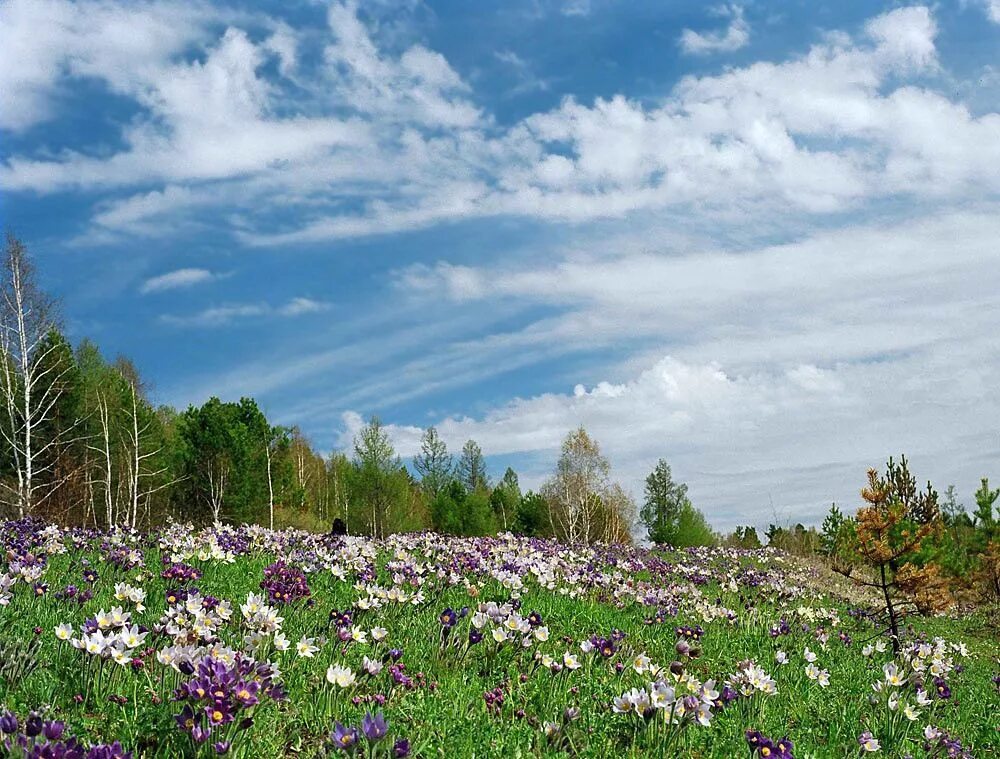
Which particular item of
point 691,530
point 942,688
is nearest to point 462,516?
point 691,530

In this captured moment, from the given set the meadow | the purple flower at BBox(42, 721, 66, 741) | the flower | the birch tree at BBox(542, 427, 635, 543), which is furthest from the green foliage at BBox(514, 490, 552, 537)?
the purple flower at BBox(42, 721, 66, 741)

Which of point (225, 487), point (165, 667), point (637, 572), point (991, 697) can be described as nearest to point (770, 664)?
point (991, 697)

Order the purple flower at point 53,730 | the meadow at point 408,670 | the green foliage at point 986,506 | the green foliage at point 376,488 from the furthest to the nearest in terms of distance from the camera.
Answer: the green foliage at point 376,488 → the green foliage at point 986,506 → the meadow at point 408,670 → the purple flower at point 53,730

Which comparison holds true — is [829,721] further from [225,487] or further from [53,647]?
[225,487]

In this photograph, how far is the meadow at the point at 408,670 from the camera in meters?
4.54

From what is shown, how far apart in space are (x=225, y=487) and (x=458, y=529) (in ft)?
46.3

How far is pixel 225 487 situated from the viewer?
4431 cm

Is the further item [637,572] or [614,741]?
[637,572]

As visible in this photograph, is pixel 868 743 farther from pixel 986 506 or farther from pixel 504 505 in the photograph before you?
pixel 504 505

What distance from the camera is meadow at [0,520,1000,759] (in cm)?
454

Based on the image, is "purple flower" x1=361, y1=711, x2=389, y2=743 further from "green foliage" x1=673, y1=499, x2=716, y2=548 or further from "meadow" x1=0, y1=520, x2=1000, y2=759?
"green foliage" x1=673, y1=499, x2=716, y2=548

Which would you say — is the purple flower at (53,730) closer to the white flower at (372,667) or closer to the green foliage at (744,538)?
the white flower at (372,667)

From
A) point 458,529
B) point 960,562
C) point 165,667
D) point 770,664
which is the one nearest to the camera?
point 165,667

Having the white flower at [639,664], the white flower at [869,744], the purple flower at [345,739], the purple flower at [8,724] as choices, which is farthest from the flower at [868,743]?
the purple flower at [8,724]
